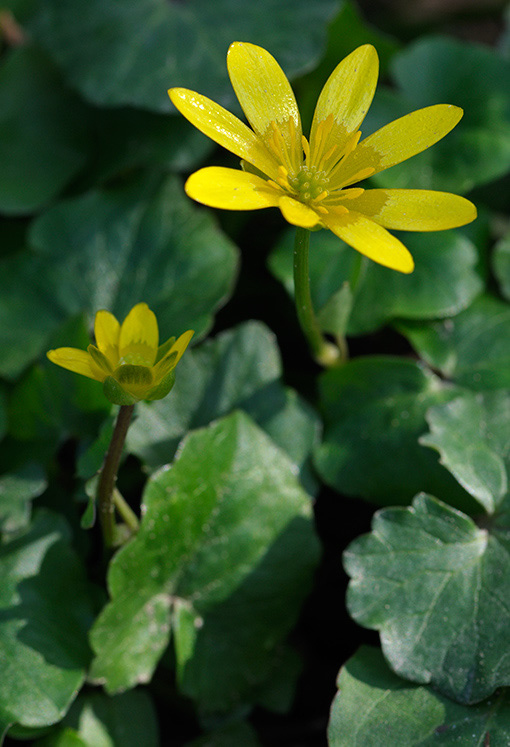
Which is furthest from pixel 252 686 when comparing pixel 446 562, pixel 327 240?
pixel 327 240

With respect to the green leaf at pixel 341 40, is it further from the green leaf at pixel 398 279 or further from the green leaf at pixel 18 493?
the green leaf at pixel 18 493

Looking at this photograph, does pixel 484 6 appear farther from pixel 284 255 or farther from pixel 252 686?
pixel 252 686

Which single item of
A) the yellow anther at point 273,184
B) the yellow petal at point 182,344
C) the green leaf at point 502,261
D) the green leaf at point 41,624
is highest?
the yellow anther at point 273,184

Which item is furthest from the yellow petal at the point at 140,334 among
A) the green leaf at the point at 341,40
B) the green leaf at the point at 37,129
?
the green leaf at the point at 341,40

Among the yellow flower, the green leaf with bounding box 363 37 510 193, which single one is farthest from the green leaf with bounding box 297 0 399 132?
the yellow flower

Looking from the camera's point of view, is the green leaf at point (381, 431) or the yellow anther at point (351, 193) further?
the green leaf at point (381, 431)

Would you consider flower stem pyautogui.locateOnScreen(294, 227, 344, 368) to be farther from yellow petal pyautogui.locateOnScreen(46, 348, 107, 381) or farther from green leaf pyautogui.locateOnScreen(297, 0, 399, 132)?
green leaf pyautogui.locateOnScreen(297, 0, 399, 132)
